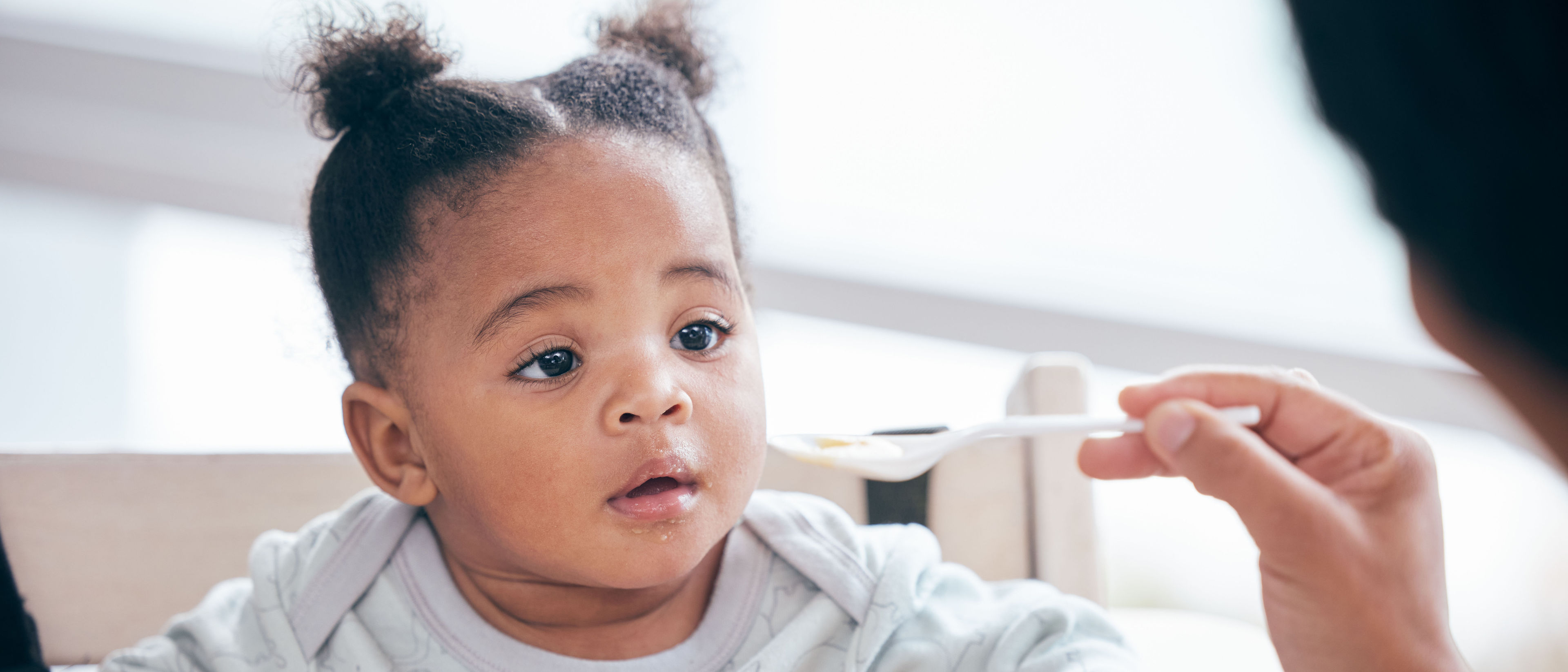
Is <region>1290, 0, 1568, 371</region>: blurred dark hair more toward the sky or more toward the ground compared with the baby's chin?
more toward the sky

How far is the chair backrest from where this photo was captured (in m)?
0.98

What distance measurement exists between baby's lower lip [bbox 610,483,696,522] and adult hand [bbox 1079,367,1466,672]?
320 millimetres

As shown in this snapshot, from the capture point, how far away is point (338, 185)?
84cm

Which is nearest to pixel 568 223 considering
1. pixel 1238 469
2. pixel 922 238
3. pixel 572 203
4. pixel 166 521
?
pixel 572 203

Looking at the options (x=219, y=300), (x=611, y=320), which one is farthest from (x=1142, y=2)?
(x=219, y=300)

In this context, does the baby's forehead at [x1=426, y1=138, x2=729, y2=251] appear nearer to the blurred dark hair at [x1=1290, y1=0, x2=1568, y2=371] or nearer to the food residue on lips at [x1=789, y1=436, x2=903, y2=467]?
the food residue on lips at [x1=789, y1=436, x2=903, y2=467]

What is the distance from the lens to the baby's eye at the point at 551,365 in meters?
0.75

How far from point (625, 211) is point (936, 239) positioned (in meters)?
1.30

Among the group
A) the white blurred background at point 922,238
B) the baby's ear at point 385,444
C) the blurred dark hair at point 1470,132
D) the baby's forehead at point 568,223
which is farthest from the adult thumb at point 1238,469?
the white blurred background at point 922,238

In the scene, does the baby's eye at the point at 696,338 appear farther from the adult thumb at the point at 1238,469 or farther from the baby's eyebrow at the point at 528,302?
the adult thumb at the point at 1238,469

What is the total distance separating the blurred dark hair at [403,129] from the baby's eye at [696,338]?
0.43 ft

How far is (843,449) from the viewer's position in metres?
0.66

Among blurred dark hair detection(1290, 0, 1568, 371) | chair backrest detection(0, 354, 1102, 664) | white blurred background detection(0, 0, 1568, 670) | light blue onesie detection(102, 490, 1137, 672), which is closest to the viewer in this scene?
blurred dark hair detection(1290, 0, 1568, 371)

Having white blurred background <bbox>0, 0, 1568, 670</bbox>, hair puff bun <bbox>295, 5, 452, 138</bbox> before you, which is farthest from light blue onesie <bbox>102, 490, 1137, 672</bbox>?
white blurred background <bbox>0, 0, 1568, 670</bbox>
